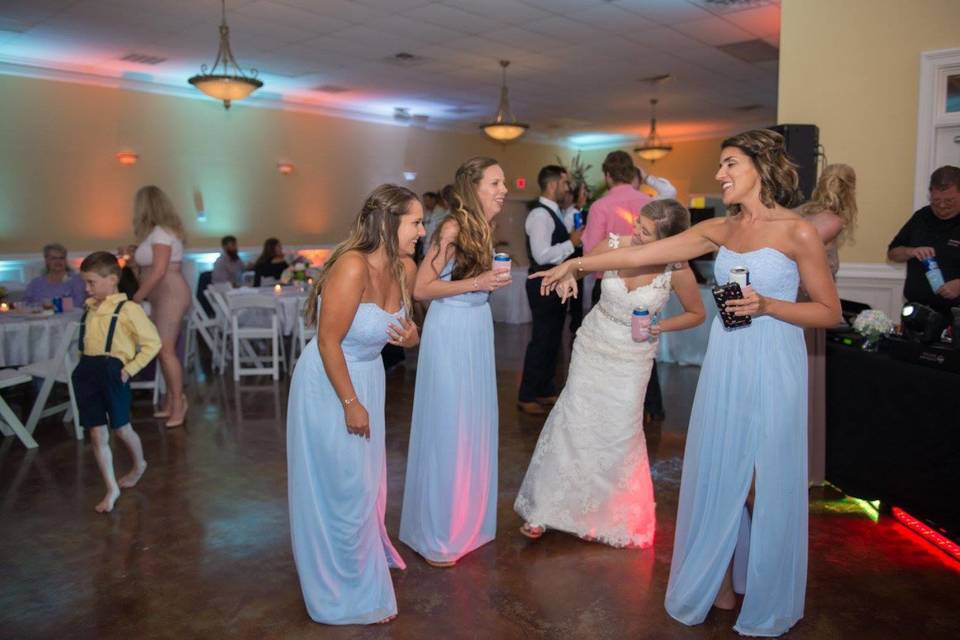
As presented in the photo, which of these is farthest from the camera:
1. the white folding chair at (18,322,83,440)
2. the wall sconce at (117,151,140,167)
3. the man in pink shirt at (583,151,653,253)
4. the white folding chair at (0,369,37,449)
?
the wall sconce at (117,151,140,167)

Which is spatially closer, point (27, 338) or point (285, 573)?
point (285, 573)

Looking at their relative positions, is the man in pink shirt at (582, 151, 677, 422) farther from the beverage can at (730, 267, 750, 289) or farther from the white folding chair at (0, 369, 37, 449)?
the white folding chair at (0, 369, 37, 449)

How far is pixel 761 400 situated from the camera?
8.00ft

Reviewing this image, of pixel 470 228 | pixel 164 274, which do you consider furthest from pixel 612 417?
pixel 164 274

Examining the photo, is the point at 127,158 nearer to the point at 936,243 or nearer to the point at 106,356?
the point at 106,356

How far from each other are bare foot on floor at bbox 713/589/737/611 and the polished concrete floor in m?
0.07

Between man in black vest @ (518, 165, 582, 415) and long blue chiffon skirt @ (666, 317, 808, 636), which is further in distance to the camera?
man in black vest @ (518, 165, 582, 415)

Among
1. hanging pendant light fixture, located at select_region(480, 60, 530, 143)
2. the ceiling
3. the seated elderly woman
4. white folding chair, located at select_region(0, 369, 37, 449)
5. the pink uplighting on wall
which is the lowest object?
white folding chair, located at select_region(0, 369, 37, 449)

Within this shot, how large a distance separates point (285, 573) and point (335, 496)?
817mm

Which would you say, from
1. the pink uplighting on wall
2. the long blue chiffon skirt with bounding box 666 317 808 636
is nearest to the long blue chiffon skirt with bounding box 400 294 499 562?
the long blue chiffon skirt with bounding box 666 317 808 636

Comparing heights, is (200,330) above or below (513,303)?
below

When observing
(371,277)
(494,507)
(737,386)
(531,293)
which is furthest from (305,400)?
(531,293)

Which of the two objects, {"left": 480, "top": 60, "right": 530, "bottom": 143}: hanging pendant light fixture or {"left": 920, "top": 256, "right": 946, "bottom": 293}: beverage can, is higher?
{"left": 480, "top": 60, "right": 530, "bottom": 143}: hanging pendant light fixture

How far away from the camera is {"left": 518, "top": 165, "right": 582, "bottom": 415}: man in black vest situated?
5.54 metres
